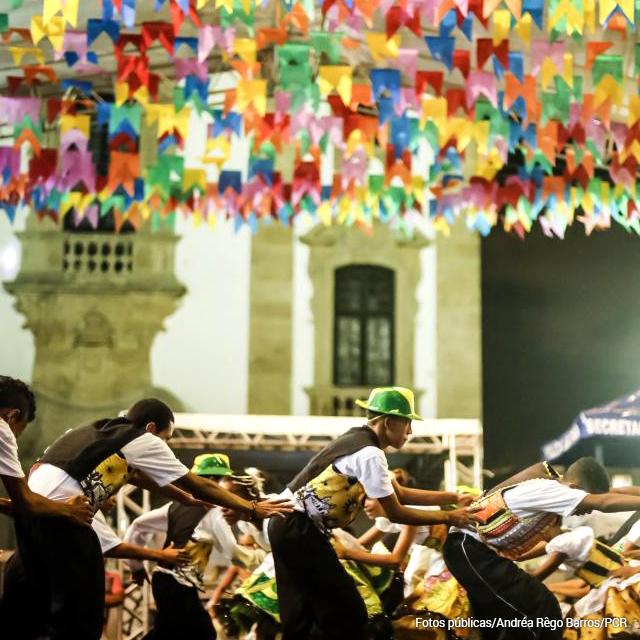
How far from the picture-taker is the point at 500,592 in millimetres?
5164

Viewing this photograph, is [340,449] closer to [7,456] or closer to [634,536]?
[7,456]

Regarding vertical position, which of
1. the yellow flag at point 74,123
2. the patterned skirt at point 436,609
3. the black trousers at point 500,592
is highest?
the yellow flag at point 74,123

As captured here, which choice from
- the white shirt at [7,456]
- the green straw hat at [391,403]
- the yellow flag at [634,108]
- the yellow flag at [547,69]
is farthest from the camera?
the yellow flag at [634,108]

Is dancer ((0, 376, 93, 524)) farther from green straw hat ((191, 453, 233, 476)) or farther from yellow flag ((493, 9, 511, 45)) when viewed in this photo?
yellow flag ((493, 9, 511, 45))

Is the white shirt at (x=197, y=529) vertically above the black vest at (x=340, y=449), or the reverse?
the black vest at (x=340, y=449)

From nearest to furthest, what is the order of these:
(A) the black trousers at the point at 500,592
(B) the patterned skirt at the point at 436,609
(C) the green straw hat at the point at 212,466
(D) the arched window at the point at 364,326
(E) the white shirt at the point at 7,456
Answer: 1. (E) the white shirt at the point at 7,456
2. (A) the black trousers at the point at 500,592
3. (B) the patterned skirt at the point at 436,609
4. (C) the green straw hat at the point at 212,466
5. (D) the arched window at the point at 364,326

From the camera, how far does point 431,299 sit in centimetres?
837

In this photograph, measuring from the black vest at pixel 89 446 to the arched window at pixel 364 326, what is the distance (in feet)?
11.3

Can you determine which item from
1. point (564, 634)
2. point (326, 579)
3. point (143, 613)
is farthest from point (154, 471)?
point (143, 613)

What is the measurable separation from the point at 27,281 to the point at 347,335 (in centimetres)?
231

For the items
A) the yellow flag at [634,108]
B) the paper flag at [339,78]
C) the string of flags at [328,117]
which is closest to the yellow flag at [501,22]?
the string of flags at [328,117]

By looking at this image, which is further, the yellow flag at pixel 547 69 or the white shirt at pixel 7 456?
the yellow flag at pixel 547 69

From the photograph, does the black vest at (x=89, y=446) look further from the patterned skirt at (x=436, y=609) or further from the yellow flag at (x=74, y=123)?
the yellow flag at (x=74, y=123)

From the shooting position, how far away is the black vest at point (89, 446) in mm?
4754
